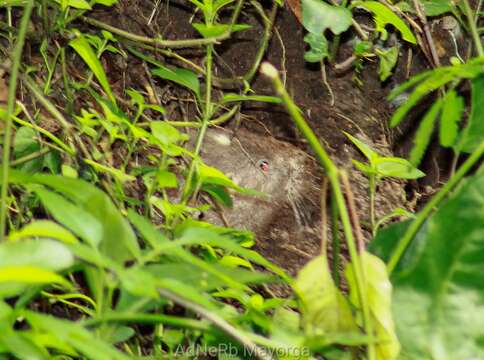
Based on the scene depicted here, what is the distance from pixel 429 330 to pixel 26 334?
1.33 feet

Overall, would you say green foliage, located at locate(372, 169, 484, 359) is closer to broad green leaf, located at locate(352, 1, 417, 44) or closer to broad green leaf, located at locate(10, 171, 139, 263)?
broad green leaf, located at locate(10, 171, 139, 263)

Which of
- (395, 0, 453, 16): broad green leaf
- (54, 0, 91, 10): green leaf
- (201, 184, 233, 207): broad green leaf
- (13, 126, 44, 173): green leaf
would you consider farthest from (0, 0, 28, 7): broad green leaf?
(395, 0, 453, 16): broad green leaf

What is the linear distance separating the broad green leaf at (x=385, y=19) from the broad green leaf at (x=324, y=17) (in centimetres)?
5

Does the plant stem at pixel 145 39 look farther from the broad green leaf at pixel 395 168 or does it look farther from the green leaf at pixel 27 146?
the broad green leaf at pixel 395 168

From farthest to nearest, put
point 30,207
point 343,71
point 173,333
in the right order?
1. point 343,71
2. point 30,207
3. point 173,333

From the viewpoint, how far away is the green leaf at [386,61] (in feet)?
5.42

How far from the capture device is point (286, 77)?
168 centimetres

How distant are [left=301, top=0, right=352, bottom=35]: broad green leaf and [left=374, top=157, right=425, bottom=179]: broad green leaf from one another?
1.05 ft

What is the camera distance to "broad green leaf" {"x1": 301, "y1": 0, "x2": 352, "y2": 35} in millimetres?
1531

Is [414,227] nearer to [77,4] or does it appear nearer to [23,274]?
[23,274]

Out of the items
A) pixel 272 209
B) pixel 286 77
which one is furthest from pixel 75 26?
pixel 272 209

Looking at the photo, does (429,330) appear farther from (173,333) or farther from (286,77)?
(286,77)

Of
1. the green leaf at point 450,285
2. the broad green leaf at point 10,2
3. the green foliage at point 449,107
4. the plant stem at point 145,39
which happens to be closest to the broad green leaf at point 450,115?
A: the green foliage at point 449,107

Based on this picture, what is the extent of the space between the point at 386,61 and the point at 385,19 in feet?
0.37
